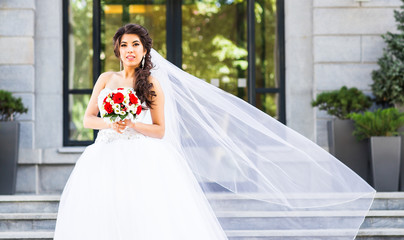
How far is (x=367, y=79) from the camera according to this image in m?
8.50

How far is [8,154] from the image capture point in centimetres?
780

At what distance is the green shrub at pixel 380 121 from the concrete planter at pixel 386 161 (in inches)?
4.2

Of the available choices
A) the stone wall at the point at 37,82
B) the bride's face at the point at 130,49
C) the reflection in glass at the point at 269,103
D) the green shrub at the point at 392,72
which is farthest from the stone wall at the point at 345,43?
the bride's face at the point at 130,49

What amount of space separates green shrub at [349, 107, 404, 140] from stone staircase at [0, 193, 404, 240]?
3.63 feet

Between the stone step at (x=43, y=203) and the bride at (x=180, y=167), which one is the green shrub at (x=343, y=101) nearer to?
the stone step at (x=43, y=203)

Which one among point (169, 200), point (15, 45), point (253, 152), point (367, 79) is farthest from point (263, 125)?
point (15, 45)

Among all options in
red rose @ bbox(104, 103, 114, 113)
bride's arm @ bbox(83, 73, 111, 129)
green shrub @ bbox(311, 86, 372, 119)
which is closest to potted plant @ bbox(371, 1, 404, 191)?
green shrub @ bbox(311, 86, 372, 119)

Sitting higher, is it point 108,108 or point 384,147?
point 108,108

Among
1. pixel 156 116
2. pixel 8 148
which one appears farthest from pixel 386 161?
pixel 8 148

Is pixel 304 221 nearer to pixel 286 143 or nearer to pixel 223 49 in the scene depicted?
pixel 286 143

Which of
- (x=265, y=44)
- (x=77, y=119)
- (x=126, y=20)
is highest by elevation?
(x=126, y=20)

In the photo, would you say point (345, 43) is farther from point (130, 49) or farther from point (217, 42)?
point (130, 49)

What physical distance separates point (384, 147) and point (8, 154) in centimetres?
449

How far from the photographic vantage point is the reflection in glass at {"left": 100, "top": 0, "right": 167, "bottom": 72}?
9.21 m
